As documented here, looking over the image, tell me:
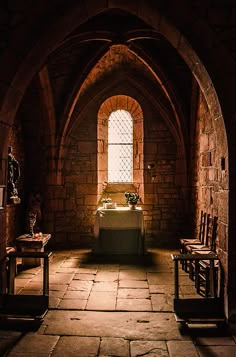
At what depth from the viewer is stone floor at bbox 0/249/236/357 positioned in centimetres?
300

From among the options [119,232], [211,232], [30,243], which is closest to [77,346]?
[30,243]

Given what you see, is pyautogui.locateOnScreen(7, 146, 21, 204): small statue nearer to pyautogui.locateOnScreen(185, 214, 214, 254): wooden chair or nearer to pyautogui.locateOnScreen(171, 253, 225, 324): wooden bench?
pyautogui.locateOnScreen(185, 214, 214, 254): wooden chair

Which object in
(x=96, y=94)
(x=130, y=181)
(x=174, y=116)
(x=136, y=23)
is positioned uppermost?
(x=136, y=23)

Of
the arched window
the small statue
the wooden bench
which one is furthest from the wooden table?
the arched window

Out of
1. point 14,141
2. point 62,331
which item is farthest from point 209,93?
point 14,141

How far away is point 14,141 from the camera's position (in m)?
7.01

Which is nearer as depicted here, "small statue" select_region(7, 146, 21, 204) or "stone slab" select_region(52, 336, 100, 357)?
"stone slab" select_region(52, 336, 100, 357)

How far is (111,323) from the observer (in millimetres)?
3564

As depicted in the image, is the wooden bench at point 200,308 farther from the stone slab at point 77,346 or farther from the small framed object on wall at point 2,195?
the small framed object on wall at point 2,195

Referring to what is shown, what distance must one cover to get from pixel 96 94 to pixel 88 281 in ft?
14.6

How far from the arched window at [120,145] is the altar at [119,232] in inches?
62.9

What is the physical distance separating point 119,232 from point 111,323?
3590 mm

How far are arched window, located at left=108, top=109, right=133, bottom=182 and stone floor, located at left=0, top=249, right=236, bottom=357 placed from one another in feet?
10.8

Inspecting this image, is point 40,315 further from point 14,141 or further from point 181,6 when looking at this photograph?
point 14,141
